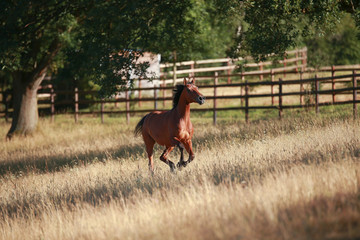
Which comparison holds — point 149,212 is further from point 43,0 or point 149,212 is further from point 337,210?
point 43,0

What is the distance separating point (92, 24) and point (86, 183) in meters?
5.58

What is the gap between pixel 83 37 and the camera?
13031 mm

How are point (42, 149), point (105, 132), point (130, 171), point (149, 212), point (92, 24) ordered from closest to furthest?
point (149, 212) < point (130, 171) < point (92, 24) < point (42, 149) < point (105, 132)

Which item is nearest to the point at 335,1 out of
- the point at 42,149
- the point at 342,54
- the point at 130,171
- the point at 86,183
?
the point at 130,171

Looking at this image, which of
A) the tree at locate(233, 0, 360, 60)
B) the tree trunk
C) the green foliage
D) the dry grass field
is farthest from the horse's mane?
the green foliage

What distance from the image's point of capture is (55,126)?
2230cm

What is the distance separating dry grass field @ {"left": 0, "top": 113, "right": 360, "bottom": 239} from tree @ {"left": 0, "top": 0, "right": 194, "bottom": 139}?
288 centimetres

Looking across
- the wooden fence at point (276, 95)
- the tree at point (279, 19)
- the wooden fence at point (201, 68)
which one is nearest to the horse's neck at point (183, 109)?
the tree at point (279, 19)

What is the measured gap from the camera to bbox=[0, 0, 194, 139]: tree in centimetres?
1191

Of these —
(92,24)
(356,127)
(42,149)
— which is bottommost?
(42,149)

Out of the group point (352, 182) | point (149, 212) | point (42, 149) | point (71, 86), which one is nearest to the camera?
point (352, 182)

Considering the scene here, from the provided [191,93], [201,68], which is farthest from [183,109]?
[201,68]

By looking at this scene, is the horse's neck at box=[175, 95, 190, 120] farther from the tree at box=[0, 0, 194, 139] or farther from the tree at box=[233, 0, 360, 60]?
the tree at box=[233, 0, 360, 60]

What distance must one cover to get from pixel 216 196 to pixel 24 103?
52.1 feet
